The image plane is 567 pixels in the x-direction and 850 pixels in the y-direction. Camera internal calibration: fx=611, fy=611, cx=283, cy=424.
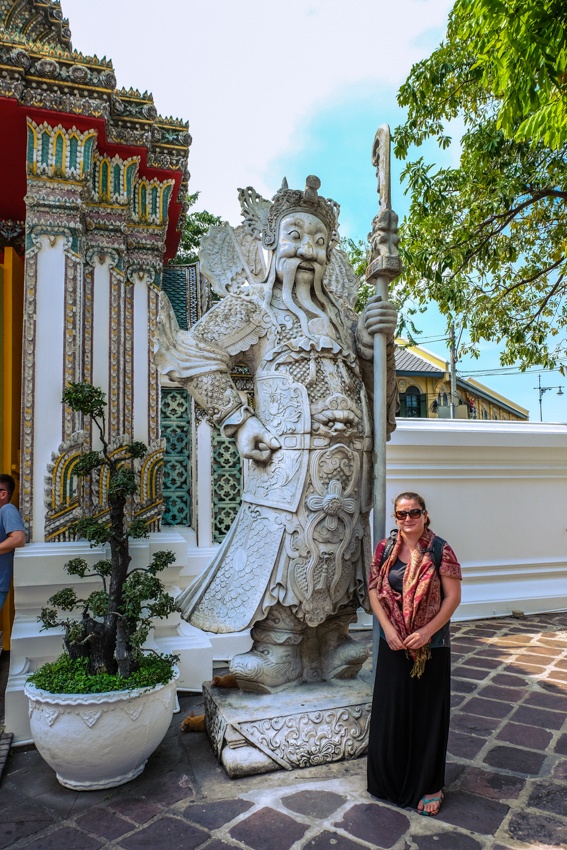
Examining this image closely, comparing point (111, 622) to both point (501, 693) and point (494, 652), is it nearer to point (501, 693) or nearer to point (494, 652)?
point (501, 693)

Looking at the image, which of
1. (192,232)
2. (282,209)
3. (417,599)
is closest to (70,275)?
(282,209)

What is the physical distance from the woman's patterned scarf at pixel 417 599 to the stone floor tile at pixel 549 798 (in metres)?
0.69

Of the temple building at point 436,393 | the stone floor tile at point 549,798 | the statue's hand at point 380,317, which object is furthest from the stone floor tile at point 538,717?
the temple building at point 436,393

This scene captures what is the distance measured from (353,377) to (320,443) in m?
0.43

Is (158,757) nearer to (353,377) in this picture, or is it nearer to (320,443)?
(320,443)

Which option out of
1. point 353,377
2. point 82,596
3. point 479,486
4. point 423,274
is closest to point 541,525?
point 479,486

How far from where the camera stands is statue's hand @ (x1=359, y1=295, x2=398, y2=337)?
2787mm

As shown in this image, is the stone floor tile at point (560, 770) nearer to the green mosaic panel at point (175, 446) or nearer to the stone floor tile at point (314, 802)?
the stone floor tile at point (314, 802)

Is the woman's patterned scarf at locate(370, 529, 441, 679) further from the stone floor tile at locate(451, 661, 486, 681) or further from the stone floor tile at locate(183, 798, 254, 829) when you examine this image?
the stone floor tile at locate(451, 661, 486, 681)

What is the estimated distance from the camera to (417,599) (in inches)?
85.0

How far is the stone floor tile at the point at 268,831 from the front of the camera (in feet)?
6.70

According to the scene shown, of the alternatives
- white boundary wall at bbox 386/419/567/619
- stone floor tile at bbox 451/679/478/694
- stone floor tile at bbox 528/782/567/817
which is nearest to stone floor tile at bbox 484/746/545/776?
stone floor tile at bbox 528/782/567/817

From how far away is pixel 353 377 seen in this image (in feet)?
9.73

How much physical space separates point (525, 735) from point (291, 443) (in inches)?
71.1
